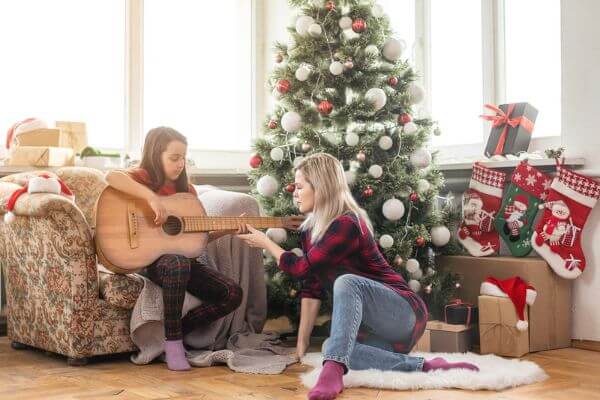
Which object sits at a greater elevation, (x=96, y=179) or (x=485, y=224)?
(x=96, y=179)

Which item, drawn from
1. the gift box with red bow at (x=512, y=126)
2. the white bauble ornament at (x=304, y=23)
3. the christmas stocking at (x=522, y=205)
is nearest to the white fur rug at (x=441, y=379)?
the christmas stocking at (x=522, y=205)

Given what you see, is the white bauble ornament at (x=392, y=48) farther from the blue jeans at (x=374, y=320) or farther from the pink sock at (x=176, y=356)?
the pink sock at (x=176, y=356)

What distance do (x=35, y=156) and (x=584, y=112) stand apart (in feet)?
8.27

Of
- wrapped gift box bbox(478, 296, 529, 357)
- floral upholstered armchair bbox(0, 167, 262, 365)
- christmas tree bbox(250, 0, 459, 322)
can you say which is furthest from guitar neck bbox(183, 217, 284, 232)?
wrapped gift box bbox(478, 296, 529, 357)

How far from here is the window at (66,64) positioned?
13.7 feet

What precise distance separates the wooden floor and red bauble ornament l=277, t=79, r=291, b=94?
129 centimetres

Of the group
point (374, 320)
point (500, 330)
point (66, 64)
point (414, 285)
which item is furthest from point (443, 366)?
point (66, 64)

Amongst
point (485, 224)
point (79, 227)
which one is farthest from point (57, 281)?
point (485, 224)

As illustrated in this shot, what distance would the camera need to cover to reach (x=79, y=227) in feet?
9.70

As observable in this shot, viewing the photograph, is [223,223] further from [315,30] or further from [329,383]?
[315,30]

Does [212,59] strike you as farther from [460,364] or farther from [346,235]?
[460,364]

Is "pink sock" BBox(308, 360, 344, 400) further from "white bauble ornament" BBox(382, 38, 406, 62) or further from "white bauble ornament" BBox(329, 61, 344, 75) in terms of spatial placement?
"white bauble ornament" BBox(382, 38, 406, 62)

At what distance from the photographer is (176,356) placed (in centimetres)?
297

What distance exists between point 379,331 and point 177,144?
1.08m
